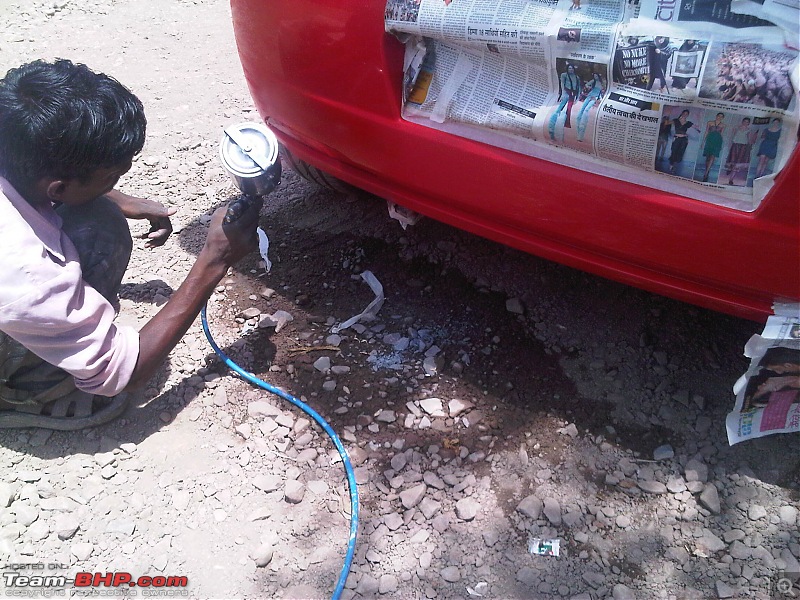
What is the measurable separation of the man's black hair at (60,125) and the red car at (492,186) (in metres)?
0.59

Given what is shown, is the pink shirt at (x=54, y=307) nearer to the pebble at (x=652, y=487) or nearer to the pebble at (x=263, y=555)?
the pebble at (x=263, y=555)

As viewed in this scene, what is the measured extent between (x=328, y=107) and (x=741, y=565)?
1832 mm

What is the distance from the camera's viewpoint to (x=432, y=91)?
2.01 metres

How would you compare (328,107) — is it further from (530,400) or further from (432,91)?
(530,400)

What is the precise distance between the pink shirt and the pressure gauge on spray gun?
511mm

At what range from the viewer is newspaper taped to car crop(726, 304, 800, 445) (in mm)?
1759

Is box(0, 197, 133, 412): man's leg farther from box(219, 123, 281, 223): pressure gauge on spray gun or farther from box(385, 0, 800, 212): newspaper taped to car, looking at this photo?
box(385, 0, 800, 212): newspaper taped to car

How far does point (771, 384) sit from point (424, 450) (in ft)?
3.35

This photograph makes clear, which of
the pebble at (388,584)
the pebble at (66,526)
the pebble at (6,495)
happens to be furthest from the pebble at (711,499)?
the pebble at (6,495)

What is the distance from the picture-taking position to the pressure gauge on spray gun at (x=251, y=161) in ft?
6.91

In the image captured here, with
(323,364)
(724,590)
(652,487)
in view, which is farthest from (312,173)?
(724,590)

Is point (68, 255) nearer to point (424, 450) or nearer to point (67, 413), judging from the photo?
point (67, 413)

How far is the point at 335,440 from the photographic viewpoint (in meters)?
2.09

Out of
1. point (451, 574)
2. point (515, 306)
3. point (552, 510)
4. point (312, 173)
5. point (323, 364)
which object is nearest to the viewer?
point (451, 574)
